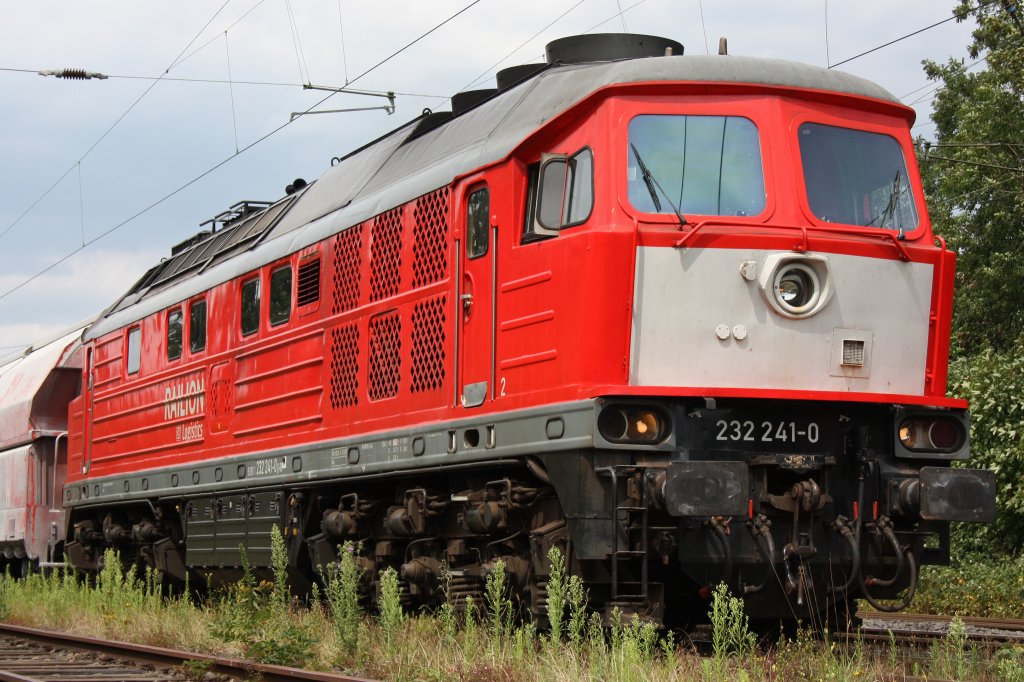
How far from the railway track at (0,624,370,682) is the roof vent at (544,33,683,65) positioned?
15.7ft

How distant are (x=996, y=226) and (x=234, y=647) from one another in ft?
65.5

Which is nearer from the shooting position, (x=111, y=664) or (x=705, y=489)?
(x=705, y=489)

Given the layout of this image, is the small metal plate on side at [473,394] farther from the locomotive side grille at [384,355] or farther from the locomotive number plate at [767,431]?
the locomotive number plate at [767,431]

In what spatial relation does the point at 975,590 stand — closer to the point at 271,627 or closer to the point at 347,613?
the point at 271,627

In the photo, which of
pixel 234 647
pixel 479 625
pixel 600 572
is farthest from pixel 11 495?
pixel 600 572

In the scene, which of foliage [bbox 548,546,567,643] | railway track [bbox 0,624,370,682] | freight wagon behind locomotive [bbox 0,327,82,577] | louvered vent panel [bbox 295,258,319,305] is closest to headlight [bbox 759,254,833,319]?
foliage [bbox 548,546,567,643]

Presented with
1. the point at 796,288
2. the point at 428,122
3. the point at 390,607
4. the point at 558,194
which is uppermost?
the point at 428,122

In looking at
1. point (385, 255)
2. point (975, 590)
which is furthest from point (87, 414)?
point (975, 590)

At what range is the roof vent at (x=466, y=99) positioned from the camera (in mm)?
11480

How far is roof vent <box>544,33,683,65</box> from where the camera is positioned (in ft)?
33.2

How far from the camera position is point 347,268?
11.5 metres

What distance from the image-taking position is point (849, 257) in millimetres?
8469

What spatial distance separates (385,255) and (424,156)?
0.90m

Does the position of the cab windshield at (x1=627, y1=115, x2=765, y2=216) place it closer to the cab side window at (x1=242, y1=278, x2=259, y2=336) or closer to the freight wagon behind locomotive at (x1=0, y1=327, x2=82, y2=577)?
the cab side window at (x1=242, y1=278, x2=259, y2=336)
